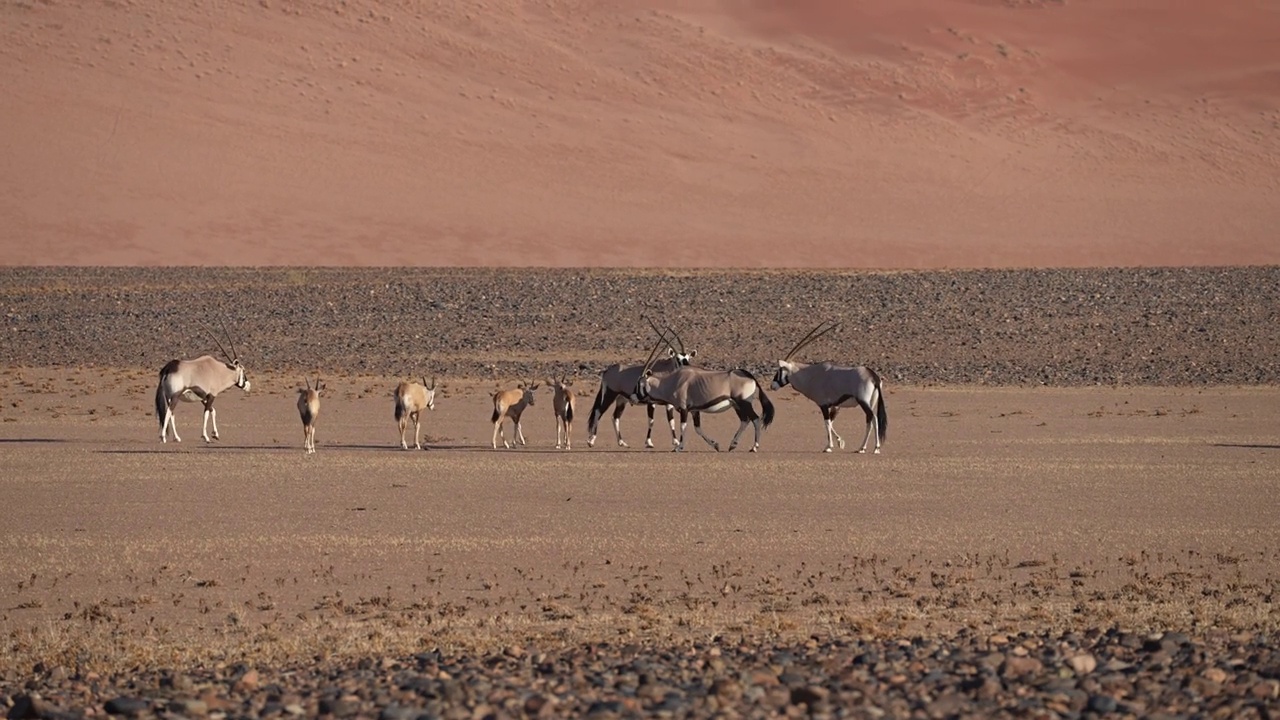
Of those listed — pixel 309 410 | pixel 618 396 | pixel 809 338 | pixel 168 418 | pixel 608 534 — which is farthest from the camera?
pixel 809 338

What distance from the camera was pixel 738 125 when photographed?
77.6m

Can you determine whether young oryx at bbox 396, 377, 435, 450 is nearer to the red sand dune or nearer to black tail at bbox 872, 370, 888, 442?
black tail at bbox 872, 370, 888, 442

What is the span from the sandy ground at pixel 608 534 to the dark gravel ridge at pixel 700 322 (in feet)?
25.9

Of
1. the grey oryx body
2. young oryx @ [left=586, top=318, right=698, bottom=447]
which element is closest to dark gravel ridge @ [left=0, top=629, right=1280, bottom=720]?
young oryx @ [left=586, top=318, right=698, bottom=447]

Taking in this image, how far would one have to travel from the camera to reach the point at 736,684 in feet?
25.3

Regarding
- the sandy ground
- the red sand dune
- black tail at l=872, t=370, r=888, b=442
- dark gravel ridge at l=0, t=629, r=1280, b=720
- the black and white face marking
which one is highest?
the red sand dune

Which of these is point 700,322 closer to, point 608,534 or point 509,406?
point 509,406

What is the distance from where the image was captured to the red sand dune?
6544 cm

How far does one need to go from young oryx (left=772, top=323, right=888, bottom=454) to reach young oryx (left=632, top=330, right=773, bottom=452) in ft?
2.00

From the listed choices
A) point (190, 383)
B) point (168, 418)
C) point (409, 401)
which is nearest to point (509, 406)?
point (409, 401)

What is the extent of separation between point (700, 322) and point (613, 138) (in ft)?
138

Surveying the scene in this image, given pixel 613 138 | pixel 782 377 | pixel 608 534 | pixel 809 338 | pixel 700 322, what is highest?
pixel 613 138

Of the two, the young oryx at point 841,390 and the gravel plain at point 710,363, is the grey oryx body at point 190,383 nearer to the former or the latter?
the gravel plain at point 710,363

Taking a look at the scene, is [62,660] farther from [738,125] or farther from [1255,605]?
[738,125]
